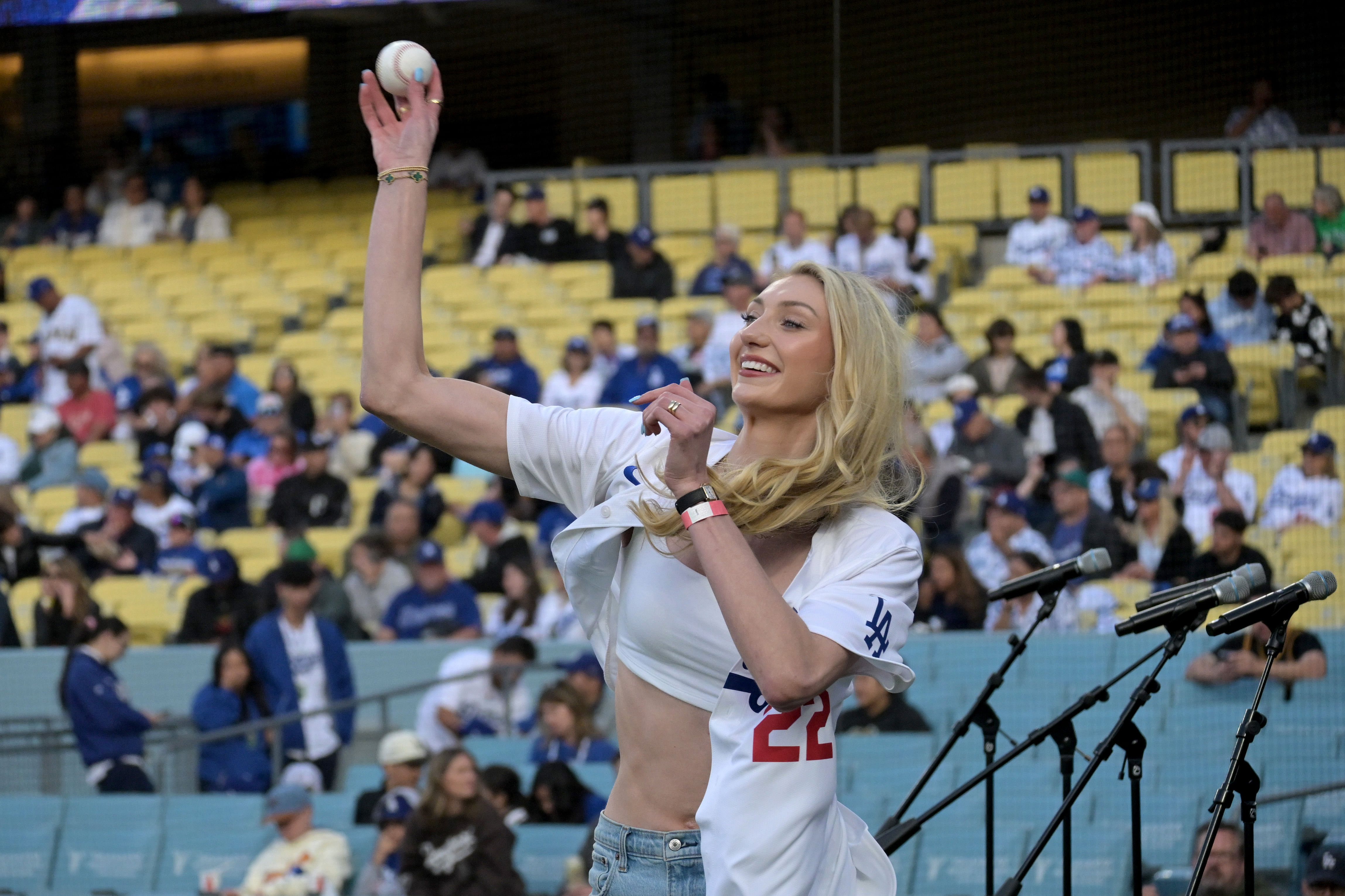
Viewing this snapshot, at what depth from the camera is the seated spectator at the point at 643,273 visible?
10.3 metres

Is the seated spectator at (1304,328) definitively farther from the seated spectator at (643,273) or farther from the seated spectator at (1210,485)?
the seated spectator at (643,273)

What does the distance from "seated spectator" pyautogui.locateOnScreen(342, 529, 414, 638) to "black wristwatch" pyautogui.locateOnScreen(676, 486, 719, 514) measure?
5.62m

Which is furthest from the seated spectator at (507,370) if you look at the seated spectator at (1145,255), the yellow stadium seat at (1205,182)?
the yellow stadium seat at (1205,182)

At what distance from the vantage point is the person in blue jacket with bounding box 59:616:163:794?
6246mm

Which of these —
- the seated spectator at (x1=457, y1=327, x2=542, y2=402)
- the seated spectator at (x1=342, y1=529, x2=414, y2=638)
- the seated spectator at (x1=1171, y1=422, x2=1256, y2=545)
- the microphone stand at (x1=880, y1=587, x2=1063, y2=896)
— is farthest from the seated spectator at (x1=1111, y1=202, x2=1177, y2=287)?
the microphone stand at (x1=880, y1=587, x2=1063, y2=896)

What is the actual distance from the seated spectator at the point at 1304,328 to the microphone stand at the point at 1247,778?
214 inches

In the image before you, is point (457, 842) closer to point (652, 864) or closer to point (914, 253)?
point (652, 864)

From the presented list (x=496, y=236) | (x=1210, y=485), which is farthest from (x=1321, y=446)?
(x=496, y=236)

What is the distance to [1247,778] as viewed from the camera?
277 centimetres

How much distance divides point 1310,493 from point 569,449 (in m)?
5.51

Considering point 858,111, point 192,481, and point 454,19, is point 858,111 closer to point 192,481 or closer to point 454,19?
point 454,19

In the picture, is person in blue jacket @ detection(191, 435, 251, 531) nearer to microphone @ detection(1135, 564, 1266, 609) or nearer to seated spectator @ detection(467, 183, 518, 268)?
seated spectator @ detection(467, 183, 518, 268)

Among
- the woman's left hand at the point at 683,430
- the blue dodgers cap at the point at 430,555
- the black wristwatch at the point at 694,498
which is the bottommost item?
the blue dodgers cap at the point at 430,555

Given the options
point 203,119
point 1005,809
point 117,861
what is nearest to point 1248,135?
point 1005,809
